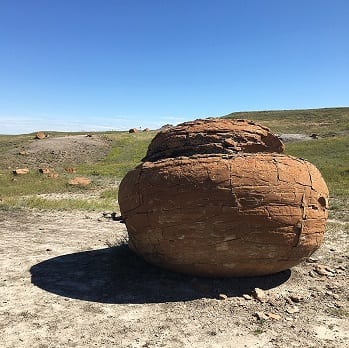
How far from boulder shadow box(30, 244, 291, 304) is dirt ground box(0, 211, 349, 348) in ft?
0.06

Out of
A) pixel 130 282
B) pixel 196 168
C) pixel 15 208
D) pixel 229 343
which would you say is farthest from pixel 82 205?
pixel 229 343

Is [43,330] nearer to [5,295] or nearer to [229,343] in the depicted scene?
Answer: [5,295]

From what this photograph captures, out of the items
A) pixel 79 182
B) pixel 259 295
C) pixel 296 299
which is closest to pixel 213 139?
pixel 259 295

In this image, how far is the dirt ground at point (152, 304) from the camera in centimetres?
586

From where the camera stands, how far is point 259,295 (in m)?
7.24

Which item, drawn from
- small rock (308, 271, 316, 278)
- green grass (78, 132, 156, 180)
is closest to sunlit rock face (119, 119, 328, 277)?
small rock (308, 271, 316, 278)

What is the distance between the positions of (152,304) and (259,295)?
1.81 meters

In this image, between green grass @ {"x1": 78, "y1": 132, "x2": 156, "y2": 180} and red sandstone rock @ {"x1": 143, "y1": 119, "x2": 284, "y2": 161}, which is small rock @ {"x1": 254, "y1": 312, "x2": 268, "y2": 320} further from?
green grass @ {"x1": 78, "y1": 132, "x2": 156, "y2": 180}

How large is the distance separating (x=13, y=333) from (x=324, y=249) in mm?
7525

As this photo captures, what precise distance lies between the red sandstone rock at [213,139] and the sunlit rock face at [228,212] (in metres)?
0.27

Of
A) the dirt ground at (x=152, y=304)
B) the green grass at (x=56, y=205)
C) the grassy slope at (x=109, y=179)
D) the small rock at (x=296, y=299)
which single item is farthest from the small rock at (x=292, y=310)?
the green grass at (x=56, y=205)

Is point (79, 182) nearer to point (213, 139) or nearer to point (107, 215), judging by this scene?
point (107, 215)

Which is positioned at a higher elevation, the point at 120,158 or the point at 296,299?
the point at 120,158

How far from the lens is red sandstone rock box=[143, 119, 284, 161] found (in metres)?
8.19
